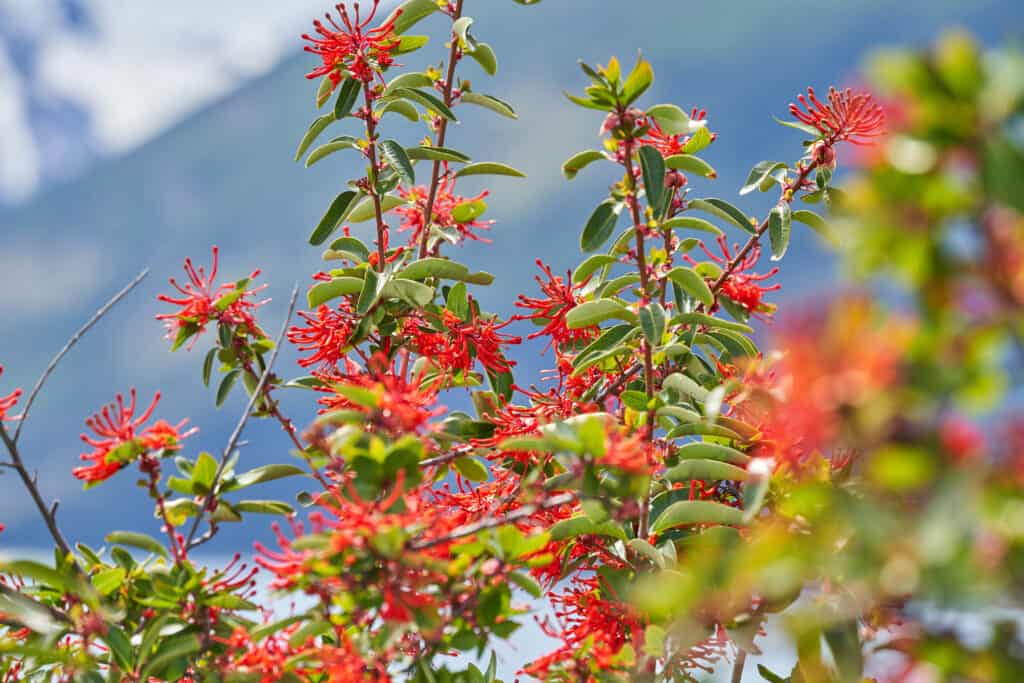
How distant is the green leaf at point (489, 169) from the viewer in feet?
9.28

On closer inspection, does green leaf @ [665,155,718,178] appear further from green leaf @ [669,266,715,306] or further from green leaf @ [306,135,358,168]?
green leaf @ [306,135,358,168]

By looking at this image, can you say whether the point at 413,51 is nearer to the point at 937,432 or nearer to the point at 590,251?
the point at 590,251

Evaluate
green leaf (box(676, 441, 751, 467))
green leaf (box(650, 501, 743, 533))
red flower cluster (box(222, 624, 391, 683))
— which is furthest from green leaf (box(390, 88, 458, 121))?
red flower cluster (box(222, 624, 391, 683))

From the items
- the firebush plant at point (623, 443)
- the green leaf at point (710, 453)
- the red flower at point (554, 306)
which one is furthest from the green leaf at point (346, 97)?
the green leaf at point (710, 453)

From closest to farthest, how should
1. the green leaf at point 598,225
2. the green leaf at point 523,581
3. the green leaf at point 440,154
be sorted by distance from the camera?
the green leaf at point 523,581 < the green leaf at point 598,225 < the green leaf at point 440,154

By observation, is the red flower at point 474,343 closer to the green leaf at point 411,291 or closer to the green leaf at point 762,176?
the green leaf at point 411,291

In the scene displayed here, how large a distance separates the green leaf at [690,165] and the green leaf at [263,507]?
47.0 inches

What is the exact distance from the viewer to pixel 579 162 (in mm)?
2264

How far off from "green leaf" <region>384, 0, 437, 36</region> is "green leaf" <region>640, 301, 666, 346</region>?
1.17 meters

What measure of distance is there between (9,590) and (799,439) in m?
1.56

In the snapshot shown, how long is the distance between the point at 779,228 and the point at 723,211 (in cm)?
15

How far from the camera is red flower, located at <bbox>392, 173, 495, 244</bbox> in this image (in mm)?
2973

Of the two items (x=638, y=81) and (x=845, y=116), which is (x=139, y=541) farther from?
(x=845, y=116)

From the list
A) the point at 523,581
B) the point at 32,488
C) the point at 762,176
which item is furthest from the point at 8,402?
the point at 762,176
